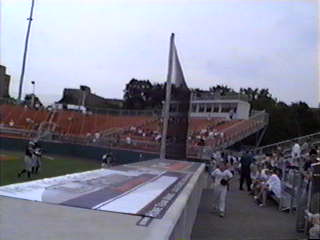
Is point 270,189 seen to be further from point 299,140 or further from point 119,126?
point 119,126

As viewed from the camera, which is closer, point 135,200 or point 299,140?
point 135,200

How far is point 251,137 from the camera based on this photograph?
5153 cm

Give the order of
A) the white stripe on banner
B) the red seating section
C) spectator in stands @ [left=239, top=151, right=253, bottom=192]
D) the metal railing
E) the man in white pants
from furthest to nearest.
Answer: the red seating section → the metal railing → spectator in stands @ [left=239, top=151, right=253, bottom=192] → the man in white pants → the white stripe on banner

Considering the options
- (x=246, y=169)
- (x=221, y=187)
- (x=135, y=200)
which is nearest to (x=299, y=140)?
(x=246, y=169)

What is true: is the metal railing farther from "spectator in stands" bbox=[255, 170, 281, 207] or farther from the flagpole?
the flagpole

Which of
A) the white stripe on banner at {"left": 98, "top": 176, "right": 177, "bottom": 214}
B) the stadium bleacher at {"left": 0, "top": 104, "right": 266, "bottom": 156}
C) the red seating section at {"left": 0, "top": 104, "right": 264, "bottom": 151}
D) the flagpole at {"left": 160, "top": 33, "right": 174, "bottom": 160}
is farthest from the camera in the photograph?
the red seating section at {"left": 0, "top": 104, "right": 264, "bottom": 151}

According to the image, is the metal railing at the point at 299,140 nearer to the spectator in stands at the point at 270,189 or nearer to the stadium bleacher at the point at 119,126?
the stadium bleacher at the point at 119,126

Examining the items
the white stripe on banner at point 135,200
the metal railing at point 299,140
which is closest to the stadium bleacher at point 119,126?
the metal railing at point 299,140

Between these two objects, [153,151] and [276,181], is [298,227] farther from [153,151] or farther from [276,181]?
[153,151]

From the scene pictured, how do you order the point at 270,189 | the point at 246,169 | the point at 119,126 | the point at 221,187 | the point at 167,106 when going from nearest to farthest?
the point at 221,187, the point at 270,189, the point at 167,106, the point at 246,169, the point at 119,126

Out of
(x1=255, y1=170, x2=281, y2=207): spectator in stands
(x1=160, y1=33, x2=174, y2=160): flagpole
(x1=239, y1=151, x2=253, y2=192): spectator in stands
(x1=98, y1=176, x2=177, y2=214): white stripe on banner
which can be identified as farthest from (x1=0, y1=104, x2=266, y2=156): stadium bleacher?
(x1=98, y1=176, x2=177, y2=214): white stripe on banner

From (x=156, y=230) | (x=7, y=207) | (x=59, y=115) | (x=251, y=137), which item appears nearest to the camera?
(x=156, y=230)

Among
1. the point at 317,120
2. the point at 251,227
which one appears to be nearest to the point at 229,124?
the point at 317,120

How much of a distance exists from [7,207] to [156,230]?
1236 mm
